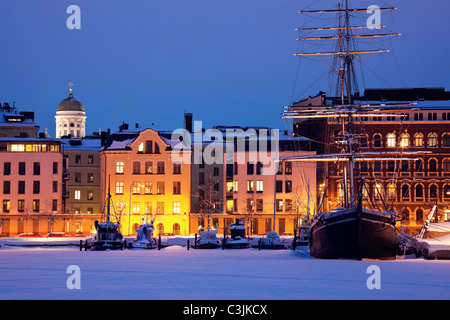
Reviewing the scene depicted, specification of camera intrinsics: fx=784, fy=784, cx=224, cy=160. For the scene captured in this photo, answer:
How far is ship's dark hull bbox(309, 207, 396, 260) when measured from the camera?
50.1 metres

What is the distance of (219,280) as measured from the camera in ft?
109

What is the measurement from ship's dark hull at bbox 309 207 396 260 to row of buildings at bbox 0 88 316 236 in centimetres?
4105

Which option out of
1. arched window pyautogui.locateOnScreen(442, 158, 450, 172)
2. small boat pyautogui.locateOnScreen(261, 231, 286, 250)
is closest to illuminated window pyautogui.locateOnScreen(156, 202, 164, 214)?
small boat pyautogui.locateOnScreen(261, 231, 286, 250)

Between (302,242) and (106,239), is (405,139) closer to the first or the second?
(302,242)

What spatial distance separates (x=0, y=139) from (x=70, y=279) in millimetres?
67499

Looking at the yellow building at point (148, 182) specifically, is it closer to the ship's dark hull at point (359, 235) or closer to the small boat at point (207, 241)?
the small boat at point (207, 241)

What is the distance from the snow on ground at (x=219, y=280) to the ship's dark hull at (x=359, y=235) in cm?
655

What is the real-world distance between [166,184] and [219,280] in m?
64.0

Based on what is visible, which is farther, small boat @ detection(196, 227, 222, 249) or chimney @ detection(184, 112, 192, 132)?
chimney @ detection(184, 112, 192, 132)

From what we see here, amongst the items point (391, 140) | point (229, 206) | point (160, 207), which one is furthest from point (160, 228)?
point (391, 140)

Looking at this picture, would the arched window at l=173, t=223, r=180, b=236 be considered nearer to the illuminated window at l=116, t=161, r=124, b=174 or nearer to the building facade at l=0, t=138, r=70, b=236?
the illuminated window at l=116, t=161, r=124, b=174

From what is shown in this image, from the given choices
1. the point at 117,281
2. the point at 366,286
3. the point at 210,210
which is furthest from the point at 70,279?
the point at 210,210

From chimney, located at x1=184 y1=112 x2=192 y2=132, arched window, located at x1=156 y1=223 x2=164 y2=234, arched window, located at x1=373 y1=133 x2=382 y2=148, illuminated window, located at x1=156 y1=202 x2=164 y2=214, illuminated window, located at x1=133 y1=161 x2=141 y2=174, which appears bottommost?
arched window, located at x1=156 y1=223 x2=164 y2=234
